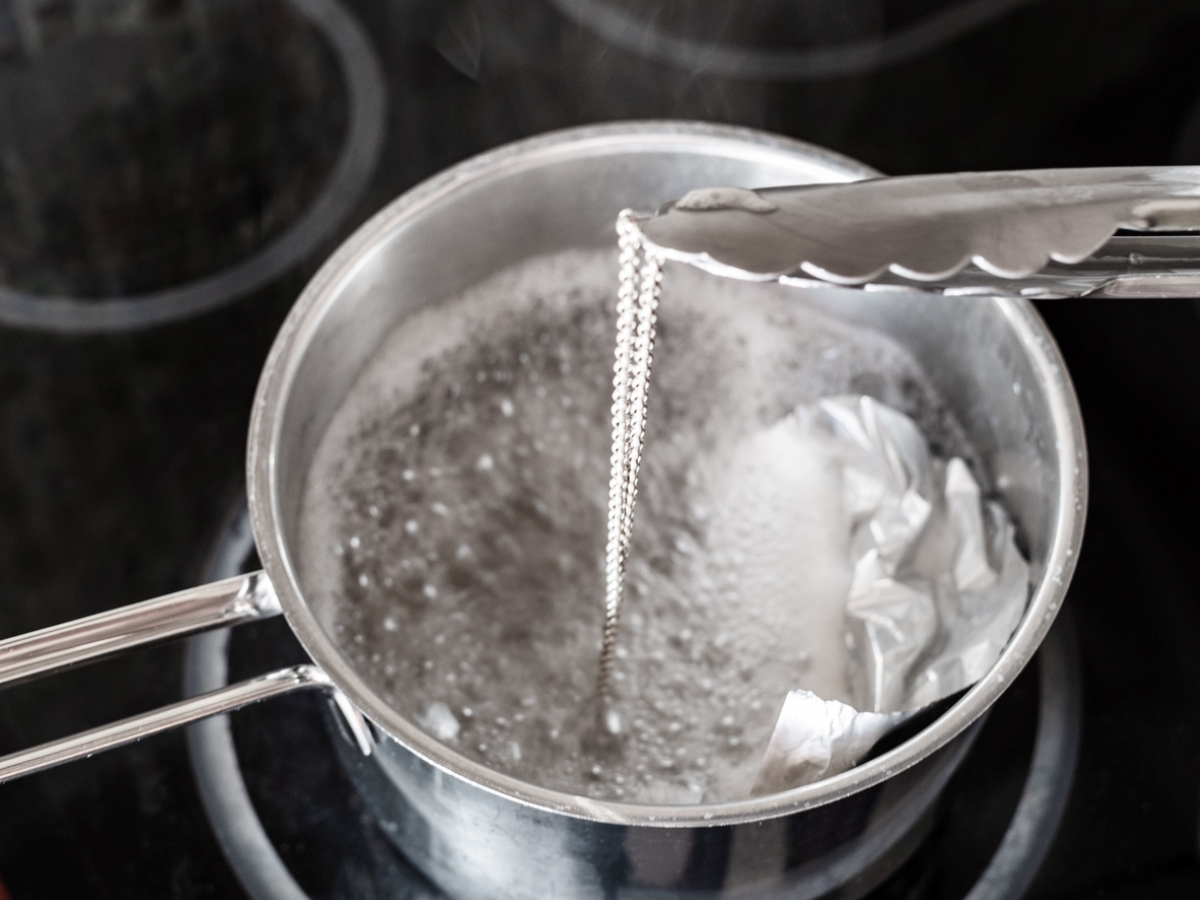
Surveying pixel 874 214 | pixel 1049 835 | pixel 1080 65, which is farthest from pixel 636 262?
pixel 1080 65

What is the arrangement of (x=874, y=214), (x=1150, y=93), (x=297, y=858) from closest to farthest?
(x=874, y=214) < (x=297, y=858) < (x=1150, y=93)

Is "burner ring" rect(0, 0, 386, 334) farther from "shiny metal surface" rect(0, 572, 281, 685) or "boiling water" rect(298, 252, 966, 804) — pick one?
"shiny metal surface" rect(0, 572, 281, 685)

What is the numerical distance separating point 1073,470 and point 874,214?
0.45 ft

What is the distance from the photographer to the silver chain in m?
0.36

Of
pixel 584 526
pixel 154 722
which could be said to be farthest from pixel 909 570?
pixel 154 722

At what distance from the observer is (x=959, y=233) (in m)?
0.34

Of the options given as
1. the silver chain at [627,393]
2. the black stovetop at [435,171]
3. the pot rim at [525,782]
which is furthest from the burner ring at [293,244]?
the silver chain at [627,393]

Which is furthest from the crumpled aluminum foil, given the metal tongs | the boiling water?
the metal tongs

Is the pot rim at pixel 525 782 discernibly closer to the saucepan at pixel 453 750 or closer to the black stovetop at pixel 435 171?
the saucepan at pixel 453 750

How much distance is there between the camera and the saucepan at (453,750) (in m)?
0.35

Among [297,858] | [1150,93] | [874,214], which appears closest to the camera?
[874,214]

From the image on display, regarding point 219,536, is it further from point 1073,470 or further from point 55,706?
point 1073,470

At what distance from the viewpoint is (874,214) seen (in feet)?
1.11

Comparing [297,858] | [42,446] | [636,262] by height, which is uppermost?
[636,262]
